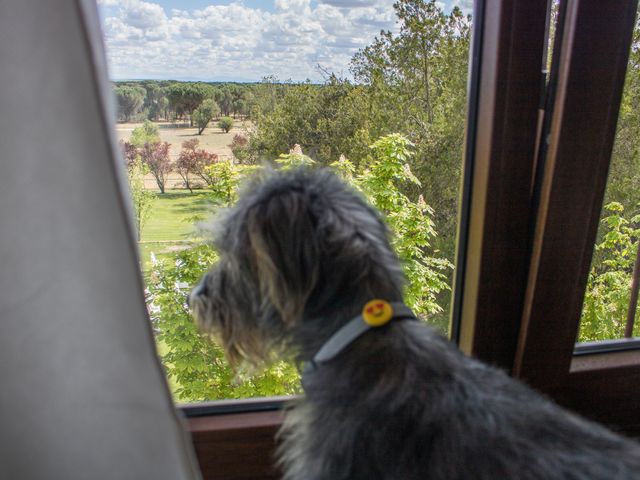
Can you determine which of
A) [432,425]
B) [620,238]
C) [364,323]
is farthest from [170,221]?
[620,238]

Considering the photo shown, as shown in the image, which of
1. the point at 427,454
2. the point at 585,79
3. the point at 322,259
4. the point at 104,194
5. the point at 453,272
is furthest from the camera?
the point at 453,272

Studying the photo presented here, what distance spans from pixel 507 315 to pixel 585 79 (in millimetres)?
671

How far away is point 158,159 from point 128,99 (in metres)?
0.18

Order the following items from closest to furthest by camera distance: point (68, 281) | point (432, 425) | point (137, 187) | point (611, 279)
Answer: point (68, 281) < point (432, 425) < point (137, 187) < point (611, 279)

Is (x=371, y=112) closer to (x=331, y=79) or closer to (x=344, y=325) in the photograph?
(x=331, y=79)

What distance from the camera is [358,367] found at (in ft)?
3.01

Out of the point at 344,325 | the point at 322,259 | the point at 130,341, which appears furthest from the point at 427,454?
the point at 130,341

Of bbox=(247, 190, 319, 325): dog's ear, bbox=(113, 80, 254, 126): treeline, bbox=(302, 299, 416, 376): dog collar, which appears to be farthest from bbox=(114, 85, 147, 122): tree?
bbox=(302, 299, 416, 376): dog collar

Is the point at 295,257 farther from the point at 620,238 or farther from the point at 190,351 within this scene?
the point at 620,238

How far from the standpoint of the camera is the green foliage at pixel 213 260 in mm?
1460

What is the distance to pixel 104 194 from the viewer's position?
2.21 ft

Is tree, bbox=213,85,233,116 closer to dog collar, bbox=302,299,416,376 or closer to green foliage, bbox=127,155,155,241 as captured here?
green foliage, bbox=127,155,155,241

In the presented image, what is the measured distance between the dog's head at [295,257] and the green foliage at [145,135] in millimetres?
389

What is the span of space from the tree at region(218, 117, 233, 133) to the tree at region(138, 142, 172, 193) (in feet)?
0.50
